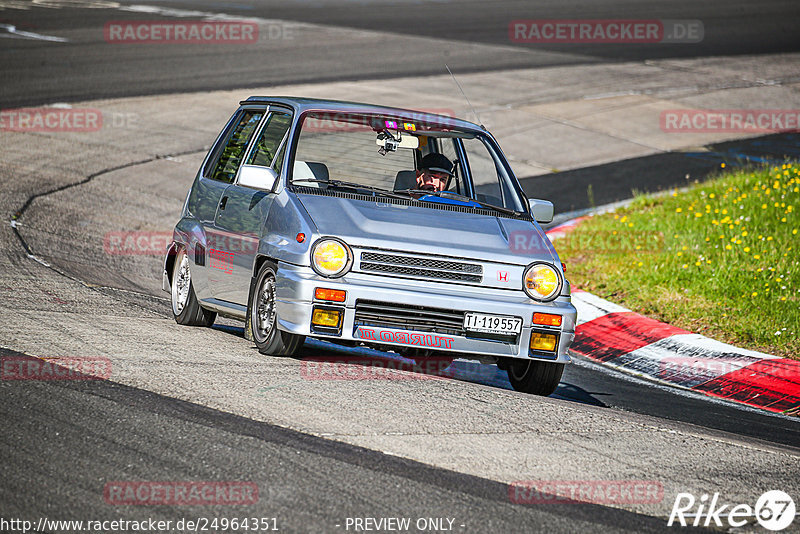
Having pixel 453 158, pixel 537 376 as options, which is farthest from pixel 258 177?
pixel 537 376

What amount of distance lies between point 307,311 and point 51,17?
24.9 meters

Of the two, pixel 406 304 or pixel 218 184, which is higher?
pixel 218 184

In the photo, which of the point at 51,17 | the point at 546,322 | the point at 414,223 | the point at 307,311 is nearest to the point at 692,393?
the point at 546,322

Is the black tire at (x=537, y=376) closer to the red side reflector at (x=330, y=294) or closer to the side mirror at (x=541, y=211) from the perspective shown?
the side mirror at (x=541, y=211)

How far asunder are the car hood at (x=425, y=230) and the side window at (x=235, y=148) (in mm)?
1318

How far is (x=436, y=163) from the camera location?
799cm

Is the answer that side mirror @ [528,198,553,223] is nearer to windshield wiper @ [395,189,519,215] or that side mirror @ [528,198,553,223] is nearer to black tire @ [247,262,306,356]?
windshield wiper @ [395,189,519,215]

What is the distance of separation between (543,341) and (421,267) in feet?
2.88

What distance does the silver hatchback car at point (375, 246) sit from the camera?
6406mm

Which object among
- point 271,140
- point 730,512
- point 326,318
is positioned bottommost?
point 730,512

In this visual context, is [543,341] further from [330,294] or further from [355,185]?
[355,185]

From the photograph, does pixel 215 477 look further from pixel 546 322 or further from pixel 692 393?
pixel 692 393

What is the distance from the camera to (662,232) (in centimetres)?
1228

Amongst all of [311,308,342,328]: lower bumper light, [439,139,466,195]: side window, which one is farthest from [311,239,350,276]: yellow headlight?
[439,139,466,195]: side window
